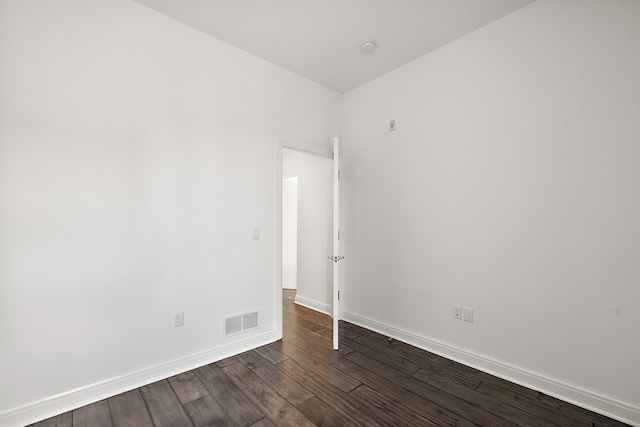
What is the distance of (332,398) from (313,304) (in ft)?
6.85

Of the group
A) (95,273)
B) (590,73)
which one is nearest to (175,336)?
(95,273)

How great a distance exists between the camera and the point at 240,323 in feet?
9.30

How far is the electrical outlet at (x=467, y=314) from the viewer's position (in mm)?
2586

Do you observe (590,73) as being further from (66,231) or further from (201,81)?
Result: (66,231)

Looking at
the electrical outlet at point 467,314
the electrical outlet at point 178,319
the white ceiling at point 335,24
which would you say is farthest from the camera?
the electrical outlet at point 467,314

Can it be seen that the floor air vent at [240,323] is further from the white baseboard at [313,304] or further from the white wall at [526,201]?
the white wall at [526,201]

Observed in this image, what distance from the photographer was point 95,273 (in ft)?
6.83

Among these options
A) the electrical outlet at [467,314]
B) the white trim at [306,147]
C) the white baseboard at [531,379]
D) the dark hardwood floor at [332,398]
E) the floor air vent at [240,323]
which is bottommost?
the dark hardwood floor at [332,398]

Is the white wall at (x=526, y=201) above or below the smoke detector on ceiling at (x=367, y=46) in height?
below

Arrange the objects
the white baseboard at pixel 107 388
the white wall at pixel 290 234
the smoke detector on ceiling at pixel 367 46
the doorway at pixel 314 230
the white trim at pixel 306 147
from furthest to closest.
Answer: the white wall at pixel 290 234
the doorway at pixel 314 230
the white trim at pixel 306 147
the smoke detector on ceiling at pixel 367 46
the white baseboard at pixel 107 388

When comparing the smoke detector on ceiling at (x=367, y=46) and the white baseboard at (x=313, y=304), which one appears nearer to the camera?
the smoke detector on ceiling at (x=367, y=46)

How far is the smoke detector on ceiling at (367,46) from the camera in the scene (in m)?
2.72

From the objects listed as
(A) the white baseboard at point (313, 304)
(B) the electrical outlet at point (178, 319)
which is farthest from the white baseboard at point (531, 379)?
(B) the electrical outlet at point (178, 319)

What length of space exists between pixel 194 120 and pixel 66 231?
50.7 inches
